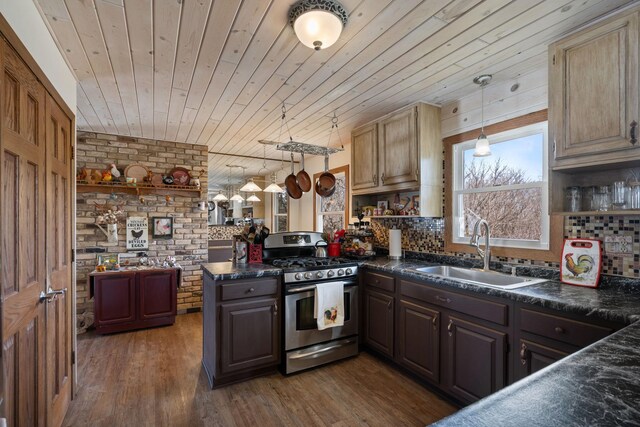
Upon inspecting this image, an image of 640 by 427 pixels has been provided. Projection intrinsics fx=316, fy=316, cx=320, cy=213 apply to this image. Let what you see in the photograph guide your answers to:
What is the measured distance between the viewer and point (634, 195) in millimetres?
1790

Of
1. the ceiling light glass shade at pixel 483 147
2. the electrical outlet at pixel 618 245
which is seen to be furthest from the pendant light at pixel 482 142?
the electrical outlet at pixel 618 245

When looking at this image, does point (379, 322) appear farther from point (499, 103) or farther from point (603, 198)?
point (499, 103)

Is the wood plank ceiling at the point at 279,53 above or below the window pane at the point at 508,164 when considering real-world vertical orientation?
above

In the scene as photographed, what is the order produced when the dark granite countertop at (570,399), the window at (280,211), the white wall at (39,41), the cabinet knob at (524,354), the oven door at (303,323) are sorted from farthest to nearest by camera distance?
the window at (280,211)
the oven door at (303,323)
the cabinet knob at (524,354)
the white wall at (39,41)
the dark granite countertop at (570,399)

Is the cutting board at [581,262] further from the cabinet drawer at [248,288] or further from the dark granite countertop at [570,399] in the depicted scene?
the cabinet drawer at [248,288]

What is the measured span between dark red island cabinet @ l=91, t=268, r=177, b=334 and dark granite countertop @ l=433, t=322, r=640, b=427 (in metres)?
3.84

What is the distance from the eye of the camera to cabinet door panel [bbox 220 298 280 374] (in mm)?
2434

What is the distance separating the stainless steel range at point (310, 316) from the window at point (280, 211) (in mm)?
3574

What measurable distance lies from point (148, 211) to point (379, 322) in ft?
10.7

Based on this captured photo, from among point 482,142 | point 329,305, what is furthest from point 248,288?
point 482,142

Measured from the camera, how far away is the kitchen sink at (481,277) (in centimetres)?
215

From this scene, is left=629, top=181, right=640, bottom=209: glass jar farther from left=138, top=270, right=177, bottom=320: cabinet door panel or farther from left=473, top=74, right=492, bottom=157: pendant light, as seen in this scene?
left=138, top=270, right=177, bottom=320: cabinet door panel

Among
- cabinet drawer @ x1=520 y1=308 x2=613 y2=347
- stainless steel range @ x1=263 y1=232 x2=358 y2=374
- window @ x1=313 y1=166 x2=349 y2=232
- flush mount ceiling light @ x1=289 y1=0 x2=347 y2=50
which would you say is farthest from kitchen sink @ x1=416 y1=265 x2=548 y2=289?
window @ x1=313 y1=166 x2=349 y2=232

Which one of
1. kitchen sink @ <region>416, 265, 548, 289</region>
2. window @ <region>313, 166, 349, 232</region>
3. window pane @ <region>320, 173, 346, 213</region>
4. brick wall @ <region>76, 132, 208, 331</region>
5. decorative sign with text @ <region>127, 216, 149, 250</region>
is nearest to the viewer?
kitchen sink @ <region>416, 265, 548, 289</region>
